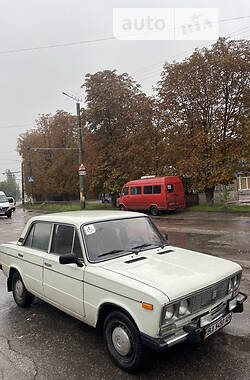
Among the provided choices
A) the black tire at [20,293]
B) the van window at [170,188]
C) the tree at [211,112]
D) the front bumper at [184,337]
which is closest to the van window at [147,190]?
the van window at [170,188]

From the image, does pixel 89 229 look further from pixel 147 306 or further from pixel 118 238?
pixel 147 306

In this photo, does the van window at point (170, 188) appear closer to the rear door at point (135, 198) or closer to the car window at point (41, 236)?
the rear door at point (135, 198)

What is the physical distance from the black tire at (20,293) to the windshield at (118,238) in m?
1.86

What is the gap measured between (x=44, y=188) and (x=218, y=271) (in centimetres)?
4096

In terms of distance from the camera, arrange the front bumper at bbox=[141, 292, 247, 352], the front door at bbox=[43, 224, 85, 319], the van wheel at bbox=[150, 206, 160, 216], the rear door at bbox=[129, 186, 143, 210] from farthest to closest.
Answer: the rear door at bbox=[129, 186, 143, 210]
the van wheel at bbox=[150, 206, 160, 216]
the front door at bbox=[43, 224, 85, 319]
the front bumper at bbox=[141, 292, 247, 352]

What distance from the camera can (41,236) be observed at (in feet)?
14.8

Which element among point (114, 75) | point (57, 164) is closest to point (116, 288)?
point (114, 75)

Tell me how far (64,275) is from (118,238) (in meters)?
0.84

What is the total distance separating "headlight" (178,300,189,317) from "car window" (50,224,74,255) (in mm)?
1653

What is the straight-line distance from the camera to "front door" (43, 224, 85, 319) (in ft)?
11.6

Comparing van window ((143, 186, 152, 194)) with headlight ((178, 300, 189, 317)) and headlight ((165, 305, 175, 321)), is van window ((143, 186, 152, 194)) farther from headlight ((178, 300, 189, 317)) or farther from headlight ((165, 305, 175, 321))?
headlight ((165, 305, 175, 321))

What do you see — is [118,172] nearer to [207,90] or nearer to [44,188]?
[207,90]

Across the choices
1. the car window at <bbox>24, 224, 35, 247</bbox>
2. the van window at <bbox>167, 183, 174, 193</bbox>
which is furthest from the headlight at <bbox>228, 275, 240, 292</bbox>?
the van window at <bbox>167, 183, 174, 193</bbox>

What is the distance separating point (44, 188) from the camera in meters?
42.2
